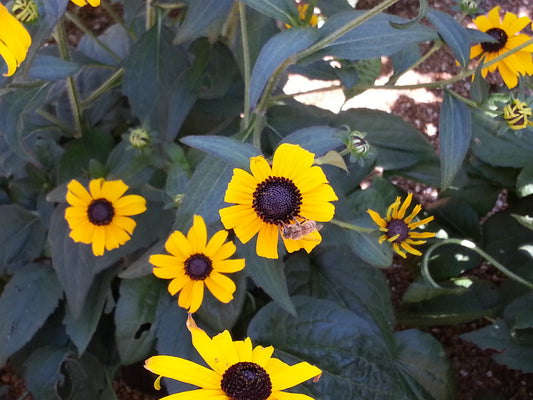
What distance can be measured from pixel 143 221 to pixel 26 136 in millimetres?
264

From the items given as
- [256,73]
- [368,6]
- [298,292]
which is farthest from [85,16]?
[256,73]

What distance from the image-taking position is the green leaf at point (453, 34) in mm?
823

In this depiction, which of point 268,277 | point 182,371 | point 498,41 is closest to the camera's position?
point 182,371

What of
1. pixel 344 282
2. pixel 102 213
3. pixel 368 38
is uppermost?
pixel 368 38

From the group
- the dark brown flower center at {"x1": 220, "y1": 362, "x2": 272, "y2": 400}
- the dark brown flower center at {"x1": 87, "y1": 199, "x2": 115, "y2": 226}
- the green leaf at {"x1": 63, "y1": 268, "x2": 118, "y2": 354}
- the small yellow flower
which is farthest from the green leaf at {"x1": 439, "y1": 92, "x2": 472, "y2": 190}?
the green leaf at {"x1": 63, "y1": 268, "x2": 118, "y2": 354}

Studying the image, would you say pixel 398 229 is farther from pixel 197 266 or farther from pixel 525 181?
pixel 525 181

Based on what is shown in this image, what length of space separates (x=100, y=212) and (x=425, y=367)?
0.67 metres

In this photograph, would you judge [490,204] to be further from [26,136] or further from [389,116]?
[26,136]

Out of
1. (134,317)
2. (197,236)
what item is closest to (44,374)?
(134,317)

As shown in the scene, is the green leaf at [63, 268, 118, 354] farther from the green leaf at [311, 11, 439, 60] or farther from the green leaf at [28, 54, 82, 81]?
the green leaf at [311, 11, 439, 60]

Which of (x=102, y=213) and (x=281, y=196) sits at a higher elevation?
(x=281, y=196)

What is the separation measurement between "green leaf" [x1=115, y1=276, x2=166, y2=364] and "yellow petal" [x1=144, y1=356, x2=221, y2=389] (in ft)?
1.58

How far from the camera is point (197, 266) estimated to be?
899mm

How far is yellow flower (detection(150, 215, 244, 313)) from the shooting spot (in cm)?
87
